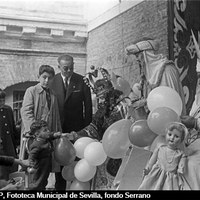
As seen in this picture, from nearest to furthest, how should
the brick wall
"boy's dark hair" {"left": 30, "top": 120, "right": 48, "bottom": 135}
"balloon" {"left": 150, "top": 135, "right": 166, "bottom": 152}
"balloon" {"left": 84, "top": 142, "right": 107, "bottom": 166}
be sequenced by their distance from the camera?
1. "balloon" {"left": 150, "top": 135, "right": 166, "bottom": 152}
2. "balloon" {"left": 84, "top": 142, "right": 107, "bottom": 166}
3. "boy's dark hair" {"left": 30, "top": 120, "right": 48, "bottom": 135}
4. the brick wall

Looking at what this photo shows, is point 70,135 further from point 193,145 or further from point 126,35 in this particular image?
point 126,35

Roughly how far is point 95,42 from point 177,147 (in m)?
1.40

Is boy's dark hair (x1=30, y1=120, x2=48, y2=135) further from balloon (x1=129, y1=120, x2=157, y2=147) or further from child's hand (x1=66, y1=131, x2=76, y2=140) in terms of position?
balloon (x1=129, y1=120, x2=157, y2=147)

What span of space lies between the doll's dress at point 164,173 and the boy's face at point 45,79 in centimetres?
118

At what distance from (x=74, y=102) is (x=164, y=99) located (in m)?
0.88

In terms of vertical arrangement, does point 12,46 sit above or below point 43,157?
above

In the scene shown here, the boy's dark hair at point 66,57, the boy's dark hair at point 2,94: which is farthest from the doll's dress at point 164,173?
the boy's dark hair at point 2,94

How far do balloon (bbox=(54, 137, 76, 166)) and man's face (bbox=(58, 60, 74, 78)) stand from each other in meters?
0.66

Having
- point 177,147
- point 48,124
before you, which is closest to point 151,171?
point 177,147

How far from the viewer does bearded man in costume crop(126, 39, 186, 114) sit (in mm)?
3614

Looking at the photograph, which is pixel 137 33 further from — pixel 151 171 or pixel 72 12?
pixel 151 171

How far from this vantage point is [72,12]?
3752mm

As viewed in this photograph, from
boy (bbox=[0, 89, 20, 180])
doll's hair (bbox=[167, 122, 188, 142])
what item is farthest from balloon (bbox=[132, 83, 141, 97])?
boy (bbox=[0, 89, 20, 180])

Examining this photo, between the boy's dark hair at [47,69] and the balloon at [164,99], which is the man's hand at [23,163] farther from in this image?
the balloon at [164,99]
